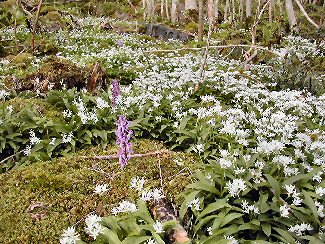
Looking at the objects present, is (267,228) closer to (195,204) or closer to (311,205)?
(311,205)

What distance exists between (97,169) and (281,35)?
10.5 metres

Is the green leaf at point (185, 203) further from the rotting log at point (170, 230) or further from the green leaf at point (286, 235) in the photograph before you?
the green leaf at point (286, 235)

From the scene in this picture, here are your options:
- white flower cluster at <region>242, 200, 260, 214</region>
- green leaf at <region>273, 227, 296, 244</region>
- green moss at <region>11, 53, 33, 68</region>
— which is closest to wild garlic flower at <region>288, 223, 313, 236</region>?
green leaf at <region>273, 227, 296, 244</region>

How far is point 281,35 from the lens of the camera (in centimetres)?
1052

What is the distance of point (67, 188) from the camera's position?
9.18 feet

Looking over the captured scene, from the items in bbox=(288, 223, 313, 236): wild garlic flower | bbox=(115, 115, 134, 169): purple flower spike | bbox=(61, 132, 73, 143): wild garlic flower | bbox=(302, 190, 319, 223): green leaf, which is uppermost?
bbox=(115, 115, 134, 169): purple flower spike

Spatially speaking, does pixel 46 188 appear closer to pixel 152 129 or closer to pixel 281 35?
pixel 152 129

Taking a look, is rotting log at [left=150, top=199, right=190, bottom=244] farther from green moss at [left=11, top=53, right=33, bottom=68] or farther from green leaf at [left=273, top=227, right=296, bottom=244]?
green moss at [left=11, top=53, right=33, bottom=68]

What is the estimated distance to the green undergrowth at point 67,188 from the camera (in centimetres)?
231

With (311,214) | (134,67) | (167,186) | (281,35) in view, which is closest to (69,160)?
(167,186)

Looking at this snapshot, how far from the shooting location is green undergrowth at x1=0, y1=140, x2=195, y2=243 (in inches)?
90.8

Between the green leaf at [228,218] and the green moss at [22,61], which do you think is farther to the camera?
the green moss at [22,61]

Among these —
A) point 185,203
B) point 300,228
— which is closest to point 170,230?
point 185,203

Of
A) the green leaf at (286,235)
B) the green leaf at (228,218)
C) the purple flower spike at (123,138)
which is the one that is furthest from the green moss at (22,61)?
the green leaf at (286,235)
